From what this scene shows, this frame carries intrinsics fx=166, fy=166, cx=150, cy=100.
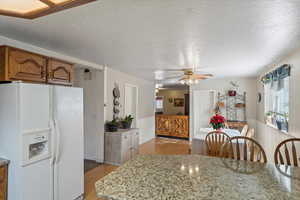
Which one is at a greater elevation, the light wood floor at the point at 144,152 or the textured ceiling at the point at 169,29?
the textured ceiling at the point at 169,29

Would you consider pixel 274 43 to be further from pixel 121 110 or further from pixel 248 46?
pixel 121 110

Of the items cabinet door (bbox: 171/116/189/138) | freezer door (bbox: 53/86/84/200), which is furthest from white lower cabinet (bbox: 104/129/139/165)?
cabinet door (bbox: 171/116/189/138)

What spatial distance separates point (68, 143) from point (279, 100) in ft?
13.5

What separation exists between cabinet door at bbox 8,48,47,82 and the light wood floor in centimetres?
194

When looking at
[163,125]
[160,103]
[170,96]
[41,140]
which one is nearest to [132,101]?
[163,125]

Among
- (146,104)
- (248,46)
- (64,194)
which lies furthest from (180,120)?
(64,194)

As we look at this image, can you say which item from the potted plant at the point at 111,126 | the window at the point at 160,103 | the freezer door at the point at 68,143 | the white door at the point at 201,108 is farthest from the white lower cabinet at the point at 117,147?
the window at the point at 160,103

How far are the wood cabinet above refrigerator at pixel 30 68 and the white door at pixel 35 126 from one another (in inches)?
7.0

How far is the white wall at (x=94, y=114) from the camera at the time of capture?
13.1 feet

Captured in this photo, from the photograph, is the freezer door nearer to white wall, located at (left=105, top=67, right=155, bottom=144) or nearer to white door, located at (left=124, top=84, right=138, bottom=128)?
white wall, located at (left=105, top=67, right=155, bottom=144)

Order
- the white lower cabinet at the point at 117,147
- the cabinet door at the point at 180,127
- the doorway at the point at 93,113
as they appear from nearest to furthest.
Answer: the white lower cabinet at the point at 117,147
the doorway at the point at 93,113
the cabinet door at the point at 180,127

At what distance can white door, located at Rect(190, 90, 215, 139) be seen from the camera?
6.16 m

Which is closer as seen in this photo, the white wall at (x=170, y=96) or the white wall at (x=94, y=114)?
the white wall at (x=94, y=114)

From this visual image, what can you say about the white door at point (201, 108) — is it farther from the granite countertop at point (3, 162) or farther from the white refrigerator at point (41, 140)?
the granite countertop at point (3, 162)
